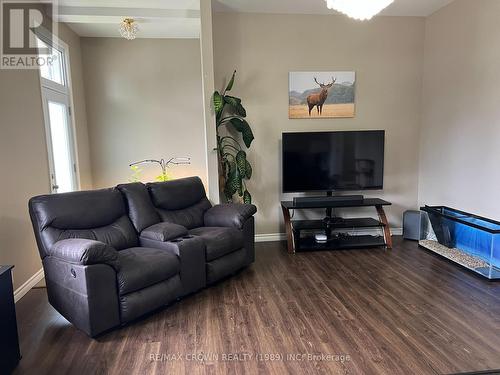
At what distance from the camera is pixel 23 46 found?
3.11 meters

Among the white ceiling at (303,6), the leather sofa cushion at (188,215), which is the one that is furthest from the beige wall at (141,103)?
the leather sofa cushion at (188,215)

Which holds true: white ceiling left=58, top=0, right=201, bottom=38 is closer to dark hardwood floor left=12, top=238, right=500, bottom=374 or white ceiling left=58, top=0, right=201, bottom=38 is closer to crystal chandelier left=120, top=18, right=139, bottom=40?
crystal chandelier left=120, top=18, right=139, bottom=40

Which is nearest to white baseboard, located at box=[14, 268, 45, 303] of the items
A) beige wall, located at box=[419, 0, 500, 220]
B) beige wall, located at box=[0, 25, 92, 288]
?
beige wall, located at box=[0, 25, 92, 288]

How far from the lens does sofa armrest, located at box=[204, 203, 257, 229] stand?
3275 mm

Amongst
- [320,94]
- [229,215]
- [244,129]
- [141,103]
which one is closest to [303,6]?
A: [320,94]

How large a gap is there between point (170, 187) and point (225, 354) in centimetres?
185

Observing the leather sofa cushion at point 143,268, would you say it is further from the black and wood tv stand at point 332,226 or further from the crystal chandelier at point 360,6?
the crystal chandelier at point 360,6

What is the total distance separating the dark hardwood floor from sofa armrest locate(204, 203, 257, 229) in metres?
0.56

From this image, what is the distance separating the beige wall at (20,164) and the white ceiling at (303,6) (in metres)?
2.29

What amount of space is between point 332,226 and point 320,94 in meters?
1.74

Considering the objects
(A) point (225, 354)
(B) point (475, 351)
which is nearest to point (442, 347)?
(B) point (475, 351)

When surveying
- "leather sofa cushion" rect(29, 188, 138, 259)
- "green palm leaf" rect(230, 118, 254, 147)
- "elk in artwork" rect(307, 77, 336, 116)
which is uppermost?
"elk in artwork" rect(307, 77, 336, 116)

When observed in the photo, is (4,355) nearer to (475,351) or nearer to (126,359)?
(126,359)

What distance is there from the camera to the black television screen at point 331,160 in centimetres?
397
